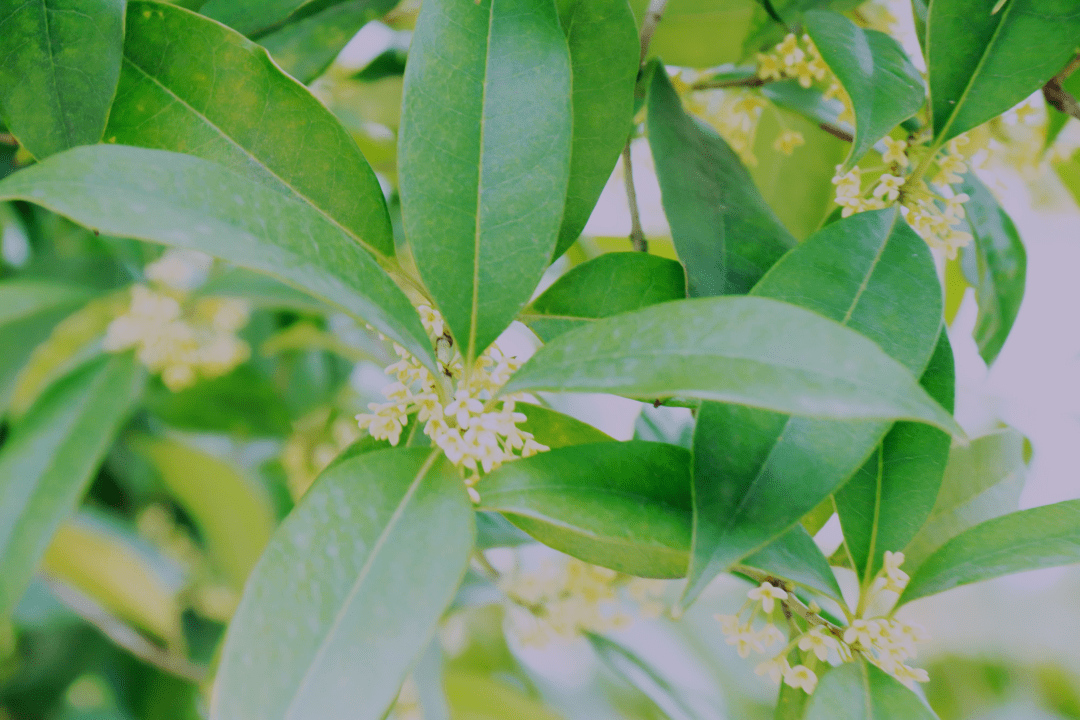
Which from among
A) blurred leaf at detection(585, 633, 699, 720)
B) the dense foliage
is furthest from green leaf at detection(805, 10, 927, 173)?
blurred leaf at detection(585, 633, 699, 720)

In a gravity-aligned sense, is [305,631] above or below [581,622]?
above

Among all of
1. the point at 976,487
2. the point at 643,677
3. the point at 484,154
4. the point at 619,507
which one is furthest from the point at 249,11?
the point at 643,677

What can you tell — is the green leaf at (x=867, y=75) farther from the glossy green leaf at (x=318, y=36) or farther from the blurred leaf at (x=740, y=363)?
the glossy green leaf at (x=318, y=36)

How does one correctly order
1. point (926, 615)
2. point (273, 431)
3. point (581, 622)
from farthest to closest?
point (926, 615) < point (273, 431) < point (581, 622)

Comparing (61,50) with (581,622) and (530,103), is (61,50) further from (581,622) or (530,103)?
(581,622)

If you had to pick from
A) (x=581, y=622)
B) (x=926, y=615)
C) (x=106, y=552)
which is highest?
(x=581, y=622)

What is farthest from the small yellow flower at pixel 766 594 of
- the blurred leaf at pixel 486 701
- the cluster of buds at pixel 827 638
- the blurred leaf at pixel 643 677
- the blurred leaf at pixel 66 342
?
the blurred leaf at pixel 66 342

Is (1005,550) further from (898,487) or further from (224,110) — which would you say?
(224,110)

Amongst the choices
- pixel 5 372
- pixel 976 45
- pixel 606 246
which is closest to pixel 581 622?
pixel 606 246

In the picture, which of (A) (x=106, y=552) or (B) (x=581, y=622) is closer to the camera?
→ (B) (x=581, y=622)
